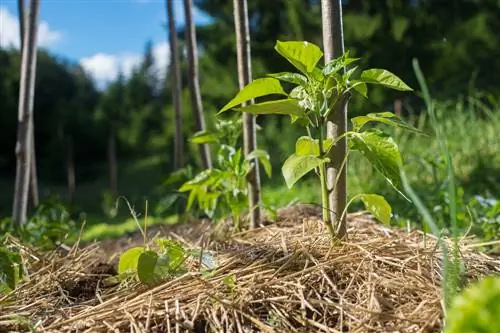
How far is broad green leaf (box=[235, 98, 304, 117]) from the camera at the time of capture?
1255mm

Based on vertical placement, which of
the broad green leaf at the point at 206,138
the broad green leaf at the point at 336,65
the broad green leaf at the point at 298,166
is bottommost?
the broad green leaf at the point at 298,166

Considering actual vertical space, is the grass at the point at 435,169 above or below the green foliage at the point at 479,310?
below

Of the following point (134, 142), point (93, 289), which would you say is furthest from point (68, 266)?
point (134, 142)

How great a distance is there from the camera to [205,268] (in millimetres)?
1272

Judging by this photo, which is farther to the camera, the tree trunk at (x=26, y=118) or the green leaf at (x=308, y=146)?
the tree trunk at (x=26, y=118)

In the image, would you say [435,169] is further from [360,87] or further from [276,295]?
[276,295]

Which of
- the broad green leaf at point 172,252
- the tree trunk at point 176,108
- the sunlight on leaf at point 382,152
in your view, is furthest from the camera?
the tree trunk at point 176,108

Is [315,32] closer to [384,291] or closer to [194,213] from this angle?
[194,213]

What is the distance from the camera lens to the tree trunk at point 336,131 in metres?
1.37

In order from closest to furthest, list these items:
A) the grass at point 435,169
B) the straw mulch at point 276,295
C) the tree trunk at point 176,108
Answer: the straw mulch at point 276,295 → the grass at point 435,169 → the tree trunk at point 176,108

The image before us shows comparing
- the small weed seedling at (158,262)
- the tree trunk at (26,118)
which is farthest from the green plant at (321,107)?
the tree trunk at (26,118)

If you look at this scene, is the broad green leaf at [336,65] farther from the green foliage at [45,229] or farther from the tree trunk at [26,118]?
the tree trunk at [26,118]

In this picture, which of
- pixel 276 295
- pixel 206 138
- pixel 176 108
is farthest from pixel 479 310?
pixel 176 108

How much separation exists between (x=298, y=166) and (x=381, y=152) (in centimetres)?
18
